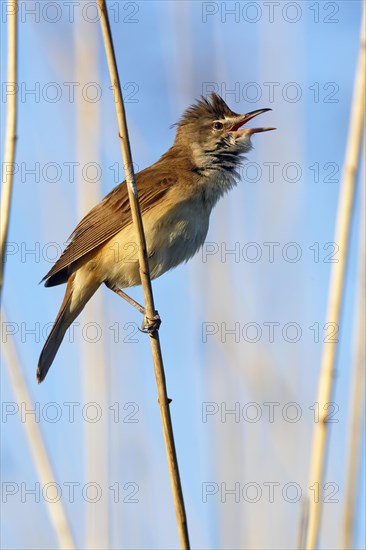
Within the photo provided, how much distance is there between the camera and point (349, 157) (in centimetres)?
266

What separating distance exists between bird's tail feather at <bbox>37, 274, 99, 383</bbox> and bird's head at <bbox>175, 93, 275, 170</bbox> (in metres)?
1.03

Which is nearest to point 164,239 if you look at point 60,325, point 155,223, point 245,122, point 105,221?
point 155,223

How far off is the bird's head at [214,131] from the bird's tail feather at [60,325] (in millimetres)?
1026

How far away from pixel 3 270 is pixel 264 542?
1.71 meters

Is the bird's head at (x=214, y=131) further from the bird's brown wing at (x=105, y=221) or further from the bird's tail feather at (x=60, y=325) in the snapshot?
the bird's tail feather at (x=60, y=325)

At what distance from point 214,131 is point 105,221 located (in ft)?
2.87

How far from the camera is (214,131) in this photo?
4.34 metres

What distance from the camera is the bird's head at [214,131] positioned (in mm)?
4168

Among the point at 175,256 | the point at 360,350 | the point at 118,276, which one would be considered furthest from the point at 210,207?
the point at 360,350

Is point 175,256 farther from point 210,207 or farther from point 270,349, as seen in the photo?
point 270,349

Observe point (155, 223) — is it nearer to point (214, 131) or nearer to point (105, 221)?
point (105, 221)

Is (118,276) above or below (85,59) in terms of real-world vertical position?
below

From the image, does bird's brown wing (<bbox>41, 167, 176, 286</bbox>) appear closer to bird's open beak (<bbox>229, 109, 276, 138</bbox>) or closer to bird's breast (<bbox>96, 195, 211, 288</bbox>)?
bird's breast (<bbox>96, 195, 211, 288</bbox>)

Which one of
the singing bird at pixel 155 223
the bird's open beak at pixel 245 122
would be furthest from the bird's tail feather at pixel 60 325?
the bird's open beak at pixel 245 122
